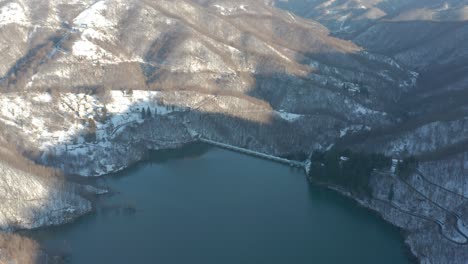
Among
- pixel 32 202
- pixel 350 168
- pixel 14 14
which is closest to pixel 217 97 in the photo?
pixel 350 168

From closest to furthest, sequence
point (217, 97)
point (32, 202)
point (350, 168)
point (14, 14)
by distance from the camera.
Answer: point (32, 202) < point (350, 168) < point (217, 97) < point (14, 14)

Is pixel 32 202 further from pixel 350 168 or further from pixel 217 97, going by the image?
pixel 350 168

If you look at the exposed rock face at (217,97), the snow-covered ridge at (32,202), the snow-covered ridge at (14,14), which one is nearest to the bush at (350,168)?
the exposed rock face at (217,97)

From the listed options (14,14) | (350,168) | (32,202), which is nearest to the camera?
(32,202)

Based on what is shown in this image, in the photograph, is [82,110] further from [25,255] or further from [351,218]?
[351,218]

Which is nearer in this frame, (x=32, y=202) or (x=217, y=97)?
(x=32, y=202)

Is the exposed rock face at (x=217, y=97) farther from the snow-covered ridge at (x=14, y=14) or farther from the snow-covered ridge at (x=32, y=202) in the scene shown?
the snow-covered ridge at (x=14, y=14)

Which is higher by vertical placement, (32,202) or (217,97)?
(217,97)

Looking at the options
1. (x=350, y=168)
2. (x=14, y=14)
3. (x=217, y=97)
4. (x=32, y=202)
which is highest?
(x=14, y=14)

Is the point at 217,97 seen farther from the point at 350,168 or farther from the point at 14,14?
the point at 14,14
